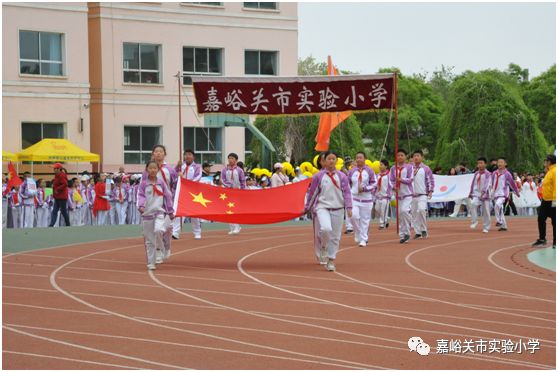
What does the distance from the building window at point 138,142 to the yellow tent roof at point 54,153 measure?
7.57 m

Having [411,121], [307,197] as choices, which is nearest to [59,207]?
[307,197]

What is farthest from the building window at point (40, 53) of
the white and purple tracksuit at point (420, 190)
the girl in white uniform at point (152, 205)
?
the girl in white uniform at point (152, 205)

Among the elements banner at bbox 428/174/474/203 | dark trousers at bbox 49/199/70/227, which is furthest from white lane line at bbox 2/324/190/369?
banner at bbox 428/174/474/203

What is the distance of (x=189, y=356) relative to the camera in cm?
889

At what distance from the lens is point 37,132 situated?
39406 millimetres

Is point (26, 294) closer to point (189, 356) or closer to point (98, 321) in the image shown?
point (98, 321)

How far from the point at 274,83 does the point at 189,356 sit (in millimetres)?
13349

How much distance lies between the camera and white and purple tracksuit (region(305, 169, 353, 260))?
15898 millimetres

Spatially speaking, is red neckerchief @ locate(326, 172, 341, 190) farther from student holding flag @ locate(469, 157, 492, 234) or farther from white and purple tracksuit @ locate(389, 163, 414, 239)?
student holding flag @ locate(469, 157, 492, 234)

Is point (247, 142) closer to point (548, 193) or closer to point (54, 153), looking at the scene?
point (54, 153)

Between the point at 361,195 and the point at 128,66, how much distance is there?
848 inches

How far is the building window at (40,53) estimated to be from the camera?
3868cm

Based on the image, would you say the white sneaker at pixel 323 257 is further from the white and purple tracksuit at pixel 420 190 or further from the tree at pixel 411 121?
the tree at pixel 411 121

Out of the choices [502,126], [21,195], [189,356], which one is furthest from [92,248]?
[502,126]
